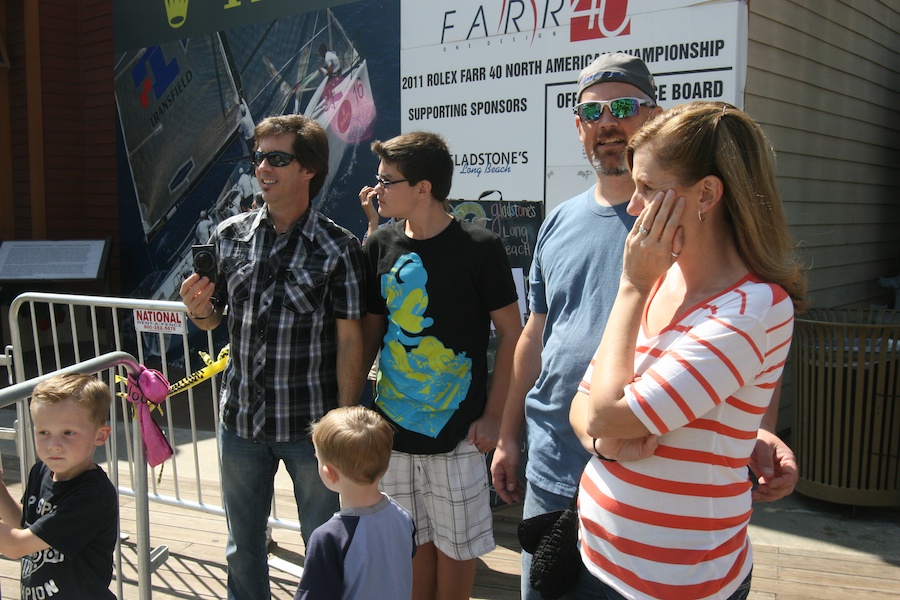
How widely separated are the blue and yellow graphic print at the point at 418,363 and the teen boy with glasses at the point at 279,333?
5.6 inches

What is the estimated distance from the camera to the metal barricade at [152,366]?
4.11m

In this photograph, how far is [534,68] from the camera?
5613 millimetres

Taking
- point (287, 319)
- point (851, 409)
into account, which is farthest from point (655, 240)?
point (851, 409)

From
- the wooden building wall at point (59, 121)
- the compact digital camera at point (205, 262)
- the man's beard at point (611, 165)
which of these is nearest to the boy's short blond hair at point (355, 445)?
the man's beard at point (611, 165)

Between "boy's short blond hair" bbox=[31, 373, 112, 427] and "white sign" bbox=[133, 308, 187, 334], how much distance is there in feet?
5.33

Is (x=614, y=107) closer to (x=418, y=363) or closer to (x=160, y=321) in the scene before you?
(x=418, y=363)

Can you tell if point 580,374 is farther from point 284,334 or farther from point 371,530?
point 284,334

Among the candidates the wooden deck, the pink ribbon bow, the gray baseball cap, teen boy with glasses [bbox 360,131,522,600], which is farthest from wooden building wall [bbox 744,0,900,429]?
the pink ribbon bow

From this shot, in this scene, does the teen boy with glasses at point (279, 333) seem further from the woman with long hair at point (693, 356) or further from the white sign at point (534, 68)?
the white sign at point (534, 68)

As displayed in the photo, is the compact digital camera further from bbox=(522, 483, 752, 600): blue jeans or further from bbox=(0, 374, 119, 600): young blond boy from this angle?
bbox=(522, 483, 752, 600): blue jeans

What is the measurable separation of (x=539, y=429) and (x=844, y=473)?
346 centimetres

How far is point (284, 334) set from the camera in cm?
281

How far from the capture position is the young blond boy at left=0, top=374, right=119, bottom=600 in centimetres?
228

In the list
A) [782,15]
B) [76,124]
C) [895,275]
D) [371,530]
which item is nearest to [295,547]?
[371,530]
